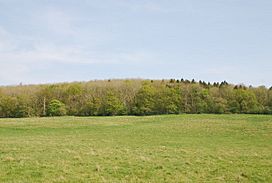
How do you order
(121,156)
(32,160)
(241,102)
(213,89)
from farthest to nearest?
1. (213,89)
2. (241,102)
3. (121,156)
4. (32,160)

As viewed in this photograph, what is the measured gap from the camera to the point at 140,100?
83.6 metres

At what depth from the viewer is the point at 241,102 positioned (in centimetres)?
7931

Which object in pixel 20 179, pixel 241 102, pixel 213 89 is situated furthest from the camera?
pixel 213 89

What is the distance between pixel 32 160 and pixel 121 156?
387cm

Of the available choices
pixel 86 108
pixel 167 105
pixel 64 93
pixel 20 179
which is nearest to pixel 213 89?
pixel 167 105

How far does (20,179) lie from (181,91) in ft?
245

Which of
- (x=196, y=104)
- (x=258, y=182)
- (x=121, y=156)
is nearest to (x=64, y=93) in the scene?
(x=196, y=104)

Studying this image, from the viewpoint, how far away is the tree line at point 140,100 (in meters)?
79.8

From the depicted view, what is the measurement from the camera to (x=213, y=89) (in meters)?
84.8

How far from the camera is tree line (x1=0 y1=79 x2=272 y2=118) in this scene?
7978 cm

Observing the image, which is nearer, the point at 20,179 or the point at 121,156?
the point at 20,179

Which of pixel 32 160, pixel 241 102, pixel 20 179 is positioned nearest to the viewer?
pixel 20 179

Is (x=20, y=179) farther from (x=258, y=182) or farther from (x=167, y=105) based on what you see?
(x=167, y=105)

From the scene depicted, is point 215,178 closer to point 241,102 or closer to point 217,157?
point 217,157
